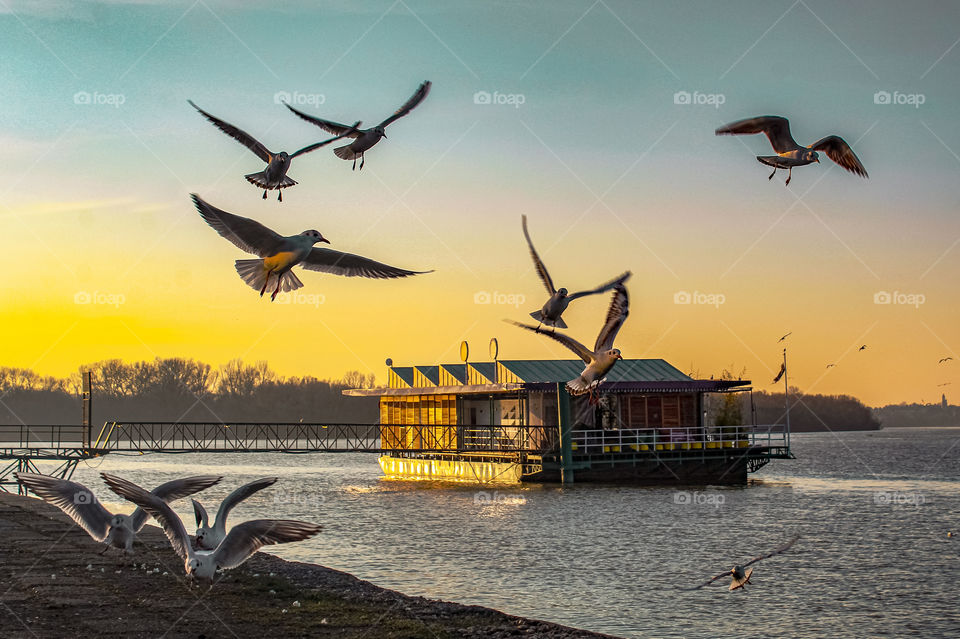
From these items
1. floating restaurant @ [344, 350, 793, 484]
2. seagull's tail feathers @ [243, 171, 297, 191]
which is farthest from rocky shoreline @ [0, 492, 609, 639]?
floating restaurant @ [344, 350, 793, 484]

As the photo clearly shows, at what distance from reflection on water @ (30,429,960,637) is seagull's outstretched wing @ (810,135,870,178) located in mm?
9797

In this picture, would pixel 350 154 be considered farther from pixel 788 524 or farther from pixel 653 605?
pixel 788 524

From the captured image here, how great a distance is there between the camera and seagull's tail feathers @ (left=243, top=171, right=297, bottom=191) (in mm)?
11117

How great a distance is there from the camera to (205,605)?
17062 millimetres

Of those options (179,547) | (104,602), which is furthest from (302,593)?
(179,547)

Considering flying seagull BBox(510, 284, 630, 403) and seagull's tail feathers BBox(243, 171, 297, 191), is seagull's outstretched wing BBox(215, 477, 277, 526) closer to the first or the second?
seagull's tail feathers BBox(243, 171, 297, 191)

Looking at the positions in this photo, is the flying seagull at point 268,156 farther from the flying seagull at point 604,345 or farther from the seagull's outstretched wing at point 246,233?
the flying seagull at point 604,345

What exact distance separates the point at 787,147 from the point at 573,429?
39.5 m

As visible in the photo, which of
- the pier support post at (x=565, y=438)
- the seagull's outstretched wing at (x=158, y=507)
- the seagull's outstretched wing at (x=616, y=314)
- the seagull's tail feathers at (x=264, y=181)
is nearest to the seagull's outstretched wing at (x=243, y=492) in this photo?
the seagull's outstretched wing at (x=158, y=507)

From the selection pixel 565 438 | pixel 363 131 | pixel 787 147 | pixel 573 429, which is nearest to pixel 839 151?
pixel 787 147

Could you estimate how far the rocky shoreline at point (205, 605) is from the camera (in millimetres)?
15414

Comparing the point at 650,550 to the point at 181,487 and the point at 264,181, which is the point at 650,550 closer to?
the point at 181,487

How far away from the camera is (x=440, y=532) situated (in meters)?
34.8

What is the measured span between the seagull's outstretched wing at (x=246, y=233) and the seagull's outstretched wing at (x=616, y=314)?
503 cm
